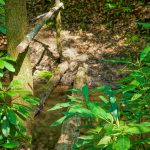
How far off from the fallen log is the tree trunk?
2204mm

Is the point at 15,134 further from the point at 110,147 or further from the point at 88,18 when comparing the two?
the point at 88,18

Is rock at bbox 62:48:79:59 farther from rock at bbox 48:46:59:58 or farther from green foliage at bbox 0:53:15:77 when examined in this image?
green foliage at bbox 0:53:15:77

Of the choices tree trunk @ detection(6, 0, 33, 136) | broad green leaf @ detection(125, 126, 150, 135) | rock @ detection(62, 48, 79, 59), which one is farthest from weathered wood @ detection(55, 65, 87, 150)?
rock @ detection(62, 48, 79, 59)

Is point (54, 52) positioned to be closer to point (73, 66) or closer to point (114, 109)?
point (73, 66)

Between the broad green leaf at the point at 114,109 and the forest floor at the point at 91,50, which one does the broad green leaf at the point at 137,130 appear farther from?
the forest floor at the point at 91,50

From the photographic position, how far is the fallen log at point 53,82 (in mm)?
7580

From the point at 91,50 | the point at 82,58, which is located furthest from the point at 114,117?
the point at 91,50

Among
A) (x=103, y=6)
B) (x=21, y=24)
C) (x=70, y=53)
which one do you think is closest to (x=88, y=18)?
(x=103, y=6)

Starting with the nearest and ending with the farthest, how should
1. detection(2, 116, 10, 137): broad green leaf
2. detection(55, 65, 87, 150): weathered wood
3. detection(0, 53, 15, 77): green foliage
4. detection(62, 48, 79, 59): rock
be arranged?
detection(0, 53, 15, 77): green foliage < detection(2, 116, 10, 137): broad green leaf < detection(55, 65, 87, 150): weathered wood < detection(62, 48, 79, 59): rock

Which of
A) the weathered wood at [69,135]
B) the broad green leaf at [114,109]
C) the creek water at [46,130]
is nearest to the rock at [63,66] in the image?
the creek water at [46,130]

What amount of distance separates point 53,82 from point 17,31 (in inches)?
134

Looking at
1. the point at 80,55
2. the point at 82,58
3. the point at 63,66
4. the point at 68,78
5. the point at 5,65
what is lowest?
the point at 5,65

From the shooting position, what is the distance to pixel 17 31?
5.12 meters

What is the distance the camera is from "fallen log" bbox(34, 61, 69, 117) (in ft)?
24.9
